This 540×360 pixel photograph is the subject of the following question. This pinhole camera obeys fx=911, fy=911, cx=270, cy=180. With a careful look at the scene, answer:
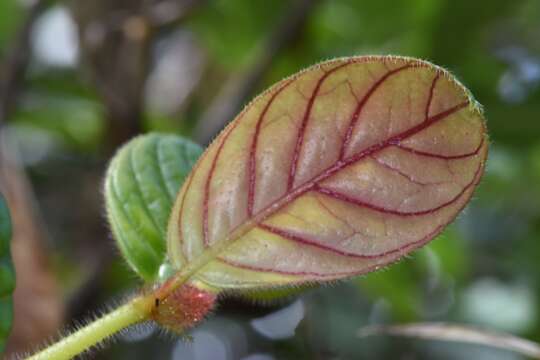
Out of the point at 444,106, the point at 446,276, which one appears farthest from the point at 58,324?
the point at 446,276

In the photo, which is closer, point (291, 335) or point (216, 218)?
point (216, 218)

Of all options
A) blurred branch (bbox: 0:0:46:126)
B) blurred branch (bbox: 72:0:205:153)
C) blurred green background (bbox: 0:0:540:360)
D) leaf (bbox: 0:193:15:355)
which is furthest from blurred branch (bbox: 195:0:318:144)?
leaf (bbox: 0:193:15:355)

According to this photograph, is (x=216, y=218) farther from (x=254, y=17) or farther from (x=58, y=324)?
(x=254, y=17)

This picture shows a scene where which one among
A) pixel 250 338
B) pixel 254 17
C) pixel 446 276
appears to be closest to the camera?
pixel 250 338

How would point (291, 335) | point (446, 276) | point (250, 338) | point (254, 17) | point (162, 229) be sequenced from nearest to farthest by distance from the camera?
point (162, 229)
point (291, 335)
point (250, 338)
point (446, 276)
point (254, 17)

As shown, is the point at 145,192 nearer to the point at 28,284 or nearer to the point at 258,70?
the point at 28,284

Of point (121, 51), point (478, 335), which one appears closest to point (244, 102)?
point (121, 51)

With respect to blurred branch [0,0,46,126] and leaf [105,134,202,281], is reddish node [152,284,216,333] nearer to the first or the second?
leaf [105,134,202,281]
